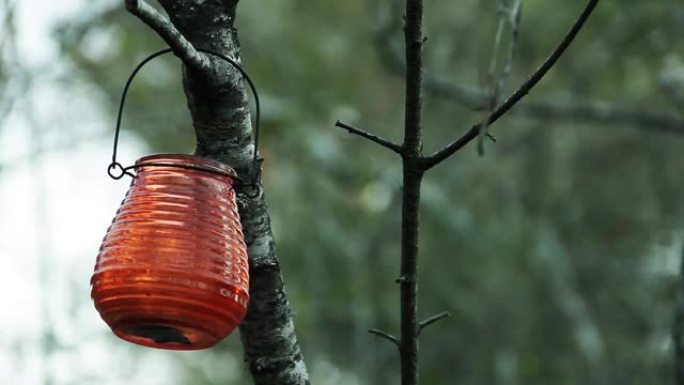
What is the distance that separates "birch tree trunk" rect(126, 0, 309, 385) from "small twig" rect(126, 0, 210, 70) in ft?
0.08

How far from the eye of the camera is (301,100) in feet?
23.4

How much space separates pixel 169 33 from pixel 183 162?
151 mm

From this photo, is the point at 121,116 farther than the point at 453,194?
No

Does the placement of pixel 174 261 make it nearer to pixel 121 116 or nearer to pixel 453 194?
pixel 121 116

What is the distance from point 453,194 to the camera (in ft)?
25.5

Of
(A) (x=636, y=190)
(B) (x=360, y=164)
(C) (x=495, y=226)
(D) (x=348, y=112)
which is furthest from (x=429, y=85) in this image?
(A) (x=636, y=190)

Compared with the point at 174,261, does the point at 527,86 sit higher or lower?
higher

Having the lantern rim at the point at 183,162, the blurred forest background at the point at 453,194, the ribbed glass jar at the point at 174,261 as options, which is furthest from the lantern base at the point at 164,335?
the blurred forest background at the point at 453,194

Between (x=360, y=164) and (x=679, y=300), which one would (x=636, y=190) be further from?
(x=679, y=300)

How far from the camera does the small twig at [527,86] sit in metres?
1.51

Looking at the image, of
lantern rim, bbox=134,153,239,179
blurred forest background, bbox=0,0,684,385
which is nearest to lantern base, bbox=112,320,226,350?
lantern rim, bbox=134,153,239,179

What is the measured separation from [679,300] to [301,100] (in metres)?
4.58

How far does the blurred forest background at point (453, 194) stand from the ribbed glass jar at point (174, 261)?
4626mm

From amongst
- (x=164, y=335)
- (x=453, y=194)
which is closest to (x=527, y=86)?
(x=164, y=335)
